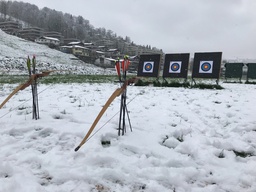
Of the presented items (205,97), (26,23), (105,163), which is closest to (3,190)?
(105,163)

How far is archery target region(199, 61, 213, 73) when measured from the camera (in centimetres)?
1273

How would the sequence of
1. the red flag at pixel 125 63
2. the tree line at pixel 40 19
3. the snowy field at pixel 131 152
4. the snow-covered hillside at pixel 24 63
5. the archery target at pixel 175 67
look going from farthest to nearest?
the tree line at pixel 40 19
the snow-covered hillside at pixel 24 63
the archery target at pixel 175 67
the red flag at pixel 125 63
the snowy field at pixel 131 152

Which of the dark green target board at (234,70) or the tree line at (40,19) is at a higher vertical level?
the tree line at (40,19)

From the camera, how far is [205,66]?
1288 centimetres

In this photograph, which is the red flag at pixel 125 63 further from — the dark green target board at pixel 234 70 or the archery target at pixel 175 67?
the dark green target board at pixel 234 70

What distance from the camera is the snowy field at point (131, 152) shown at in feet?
10.0

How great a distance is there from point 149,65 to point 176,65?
1491mm

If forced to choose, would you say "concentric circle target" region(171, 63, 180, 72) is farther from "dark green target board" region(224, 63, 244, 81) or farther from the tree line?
the tree line

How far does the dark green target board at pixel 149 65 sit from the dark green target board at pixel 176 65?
1.62ft

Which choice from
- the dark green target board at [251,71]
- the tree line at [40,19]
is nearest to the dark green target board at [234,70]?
the dark green target board at [251,71]

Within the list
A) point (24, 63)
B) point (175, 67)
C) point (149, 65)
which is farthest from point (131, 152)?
point (24, 63)

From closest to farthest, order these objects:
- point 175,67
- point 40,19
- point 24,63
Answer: point 175,67
point 24,63
point 40,19

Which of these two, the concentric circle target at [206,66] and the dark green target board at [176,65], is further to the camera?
the dark green target board at [176,65]

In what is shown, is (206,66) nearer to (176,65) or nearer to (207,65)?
(207,65)
